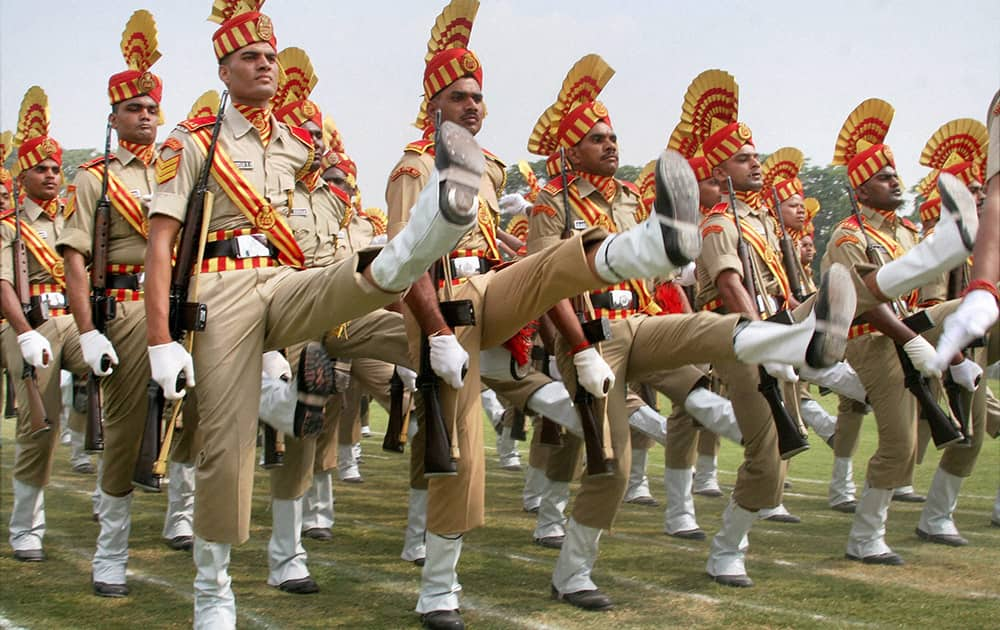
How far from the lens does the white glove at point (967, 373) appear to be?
7.09 meters

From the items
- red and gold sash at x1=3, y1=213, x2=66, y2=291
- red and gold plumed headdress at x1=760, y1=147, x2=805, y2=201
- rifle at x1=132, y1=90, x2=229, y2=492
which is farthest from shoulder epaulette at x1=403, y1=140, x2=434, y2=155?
red and gold plumed headdress at x1=760, y1=147, x2=805, y2=201

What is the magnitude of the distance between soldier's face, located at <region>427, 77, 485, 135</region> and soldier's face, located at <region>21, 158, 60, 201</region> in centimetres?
359

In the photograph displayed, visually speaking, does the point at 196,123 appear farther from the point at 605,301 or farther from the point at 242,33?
the point at 605,301

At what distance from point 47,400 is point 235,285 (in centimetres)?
264

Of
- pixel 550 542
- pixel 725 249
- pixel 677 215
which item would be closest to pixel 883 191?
pixel 725 249

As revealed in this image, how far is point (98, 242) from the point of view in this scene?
621 centimetres

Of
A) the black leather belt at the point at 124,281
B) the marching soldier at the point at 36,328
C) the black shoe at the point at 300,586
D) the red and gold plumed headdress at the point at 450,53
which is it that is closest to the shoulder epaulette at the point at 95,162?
the black leather belt at the point at 124,281

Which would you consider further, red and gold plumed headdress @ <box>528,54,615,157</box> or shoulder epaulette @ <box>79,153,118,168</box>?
red and gold plumed headdress @ <box>528,54,615,157</box>

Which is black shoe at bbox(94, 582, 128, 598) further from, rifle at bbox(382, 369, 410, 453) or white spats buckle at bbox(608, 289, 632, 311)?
white spats buckle at bbox(608, 289, 632, 311)

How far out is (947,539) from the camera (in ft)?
25.2

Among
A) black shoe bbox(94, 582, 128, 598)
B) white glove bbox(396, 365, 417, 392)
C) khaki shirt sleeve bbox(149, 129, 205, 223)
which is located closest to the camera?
khaki shirt sleeve bbox(149, 129, 205, 223)

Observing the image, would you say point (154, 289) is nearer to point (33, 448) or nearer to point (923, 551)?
point (33, 448)

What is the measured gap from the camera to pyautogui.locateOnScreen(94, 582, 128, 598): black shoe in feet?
19.4

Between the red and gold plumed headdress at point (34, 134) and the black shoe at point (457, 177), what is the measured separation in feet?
17.7
